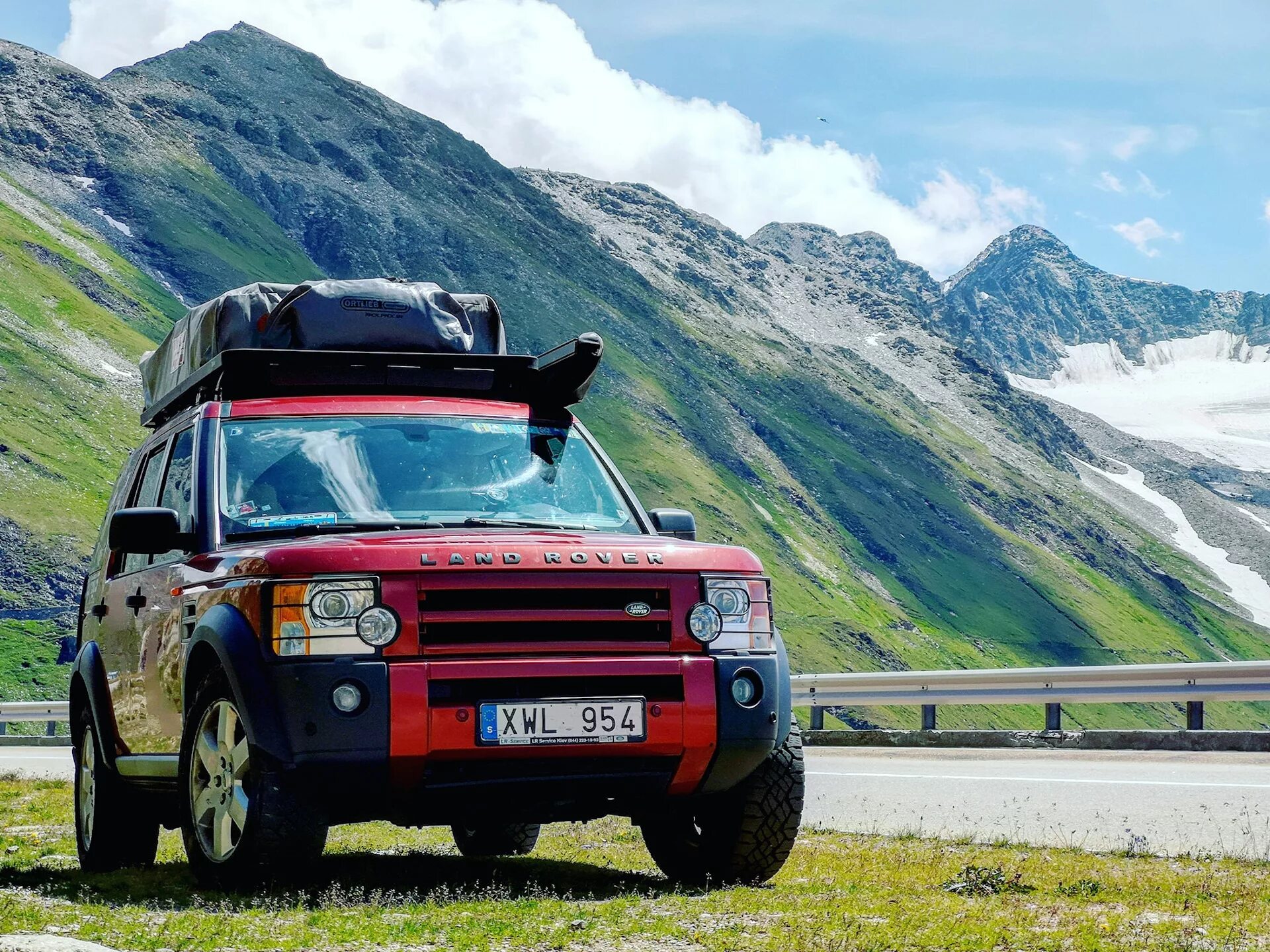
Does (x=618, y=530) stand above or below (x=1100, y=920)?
above

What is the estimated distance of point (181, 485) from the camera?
7926 millimetres

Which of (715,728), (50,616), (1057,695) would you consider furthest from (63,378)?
(715,728)

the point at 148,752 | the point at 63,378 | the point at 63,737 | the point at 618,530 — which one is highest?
the point at 63,378

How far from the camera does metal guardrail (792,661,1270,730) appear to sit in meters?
16.5

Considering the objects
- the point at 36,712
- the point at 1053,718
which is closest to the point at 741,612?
the point at 1053,718

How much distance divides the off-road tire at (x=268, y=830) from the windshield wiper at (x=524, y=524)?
1389mm

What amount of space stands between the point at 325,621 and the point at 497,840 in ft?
12.6

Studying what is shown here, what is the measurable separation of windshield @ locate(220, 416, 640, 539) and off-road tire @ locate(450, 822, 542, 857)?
8.66ft

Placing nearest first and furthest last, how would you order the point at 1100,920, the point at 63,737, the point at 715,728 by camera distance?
1. the point at 1100,920
2. the point at 715,728
3. the point at 63,737

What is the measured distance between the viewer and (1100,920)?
625cm

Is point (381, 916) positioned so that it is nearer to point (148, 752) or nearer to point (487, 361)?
point (148, 752)

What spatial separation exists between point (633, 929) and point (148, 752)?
3094 millimetres

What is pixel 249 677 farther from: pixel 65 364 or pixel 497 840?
pixel 65 364

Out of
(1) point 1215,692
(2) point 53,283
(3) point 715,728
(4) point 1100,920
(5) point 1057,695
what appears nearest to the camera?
(4) point 1100,920
